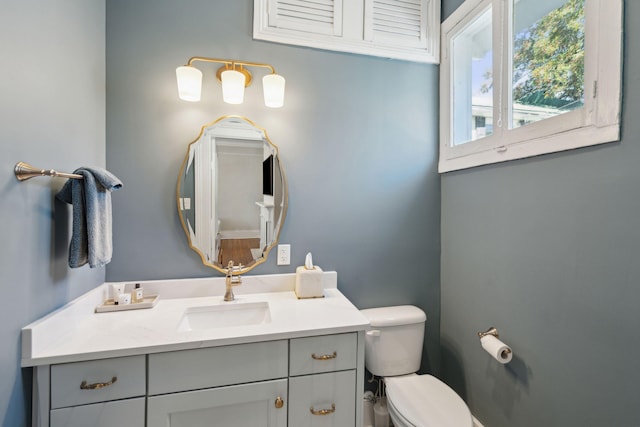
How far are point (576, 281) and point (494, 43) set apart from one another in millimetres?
1164

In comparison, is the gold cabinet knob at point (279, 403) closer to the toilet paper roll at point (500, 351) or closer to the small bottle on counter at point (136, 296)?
the small bottle on counter at point (136, 296)

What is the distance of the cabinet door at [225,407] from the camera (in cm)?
102

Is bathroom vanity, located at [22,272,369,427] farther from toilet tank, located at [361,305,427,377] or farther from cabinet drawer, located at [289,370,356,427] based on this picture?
toilet tank, located at [361,305,427,377]

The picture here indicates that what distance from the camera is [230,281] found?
1442mm

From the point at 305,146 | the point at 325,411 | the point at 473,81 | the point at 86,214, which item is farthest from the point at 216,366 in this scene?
→ the point at 473,81

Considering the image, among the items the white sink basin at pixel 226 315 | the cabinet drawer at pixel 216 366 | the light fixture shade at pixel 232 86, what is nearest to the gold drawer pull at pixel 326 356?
the cabinet drawer at pixel 216 366

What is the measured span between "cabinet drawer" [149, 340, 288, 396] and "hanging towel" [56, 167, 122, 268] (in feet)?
1.46

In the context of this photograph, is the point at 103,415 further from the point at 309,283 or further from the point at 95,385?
the point at 309,283

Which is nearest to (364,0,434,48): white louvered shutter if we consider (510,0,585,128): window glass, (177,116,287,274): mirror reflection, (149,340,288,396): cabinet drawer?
(510,0,585,128): window glass

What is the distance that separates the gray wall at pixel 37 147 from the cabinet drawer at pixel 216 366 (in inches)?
15.7

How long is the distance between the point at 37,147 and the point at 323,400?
1.40 meters

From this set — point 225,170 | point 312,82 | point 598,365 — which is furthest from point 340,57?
point 598,365

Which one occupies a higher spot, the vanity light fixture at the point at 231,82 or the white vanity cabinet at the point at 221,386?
the vanity light fixture at the point at 231,82

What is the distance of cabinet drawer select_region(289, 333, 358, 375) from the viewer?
1.15 metres
